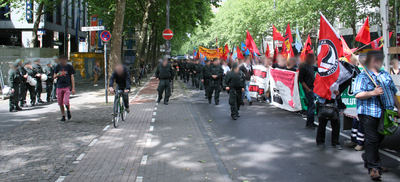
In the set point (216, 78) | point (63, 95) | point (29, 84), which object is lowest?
point (63, 95)

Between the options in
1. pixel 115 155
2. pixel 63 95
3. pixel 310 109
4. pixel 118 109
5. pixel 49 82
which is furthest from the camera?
pixel 49 82

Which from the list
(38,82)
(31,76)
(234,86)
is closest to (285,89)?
(234,86)

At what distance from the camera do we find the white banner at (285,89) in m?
12.4

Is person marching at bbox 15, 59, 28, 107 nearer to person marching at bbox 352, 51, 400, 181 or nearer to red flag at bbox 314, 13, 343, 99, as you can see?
red flag at bbox 314, 13, 343, 99

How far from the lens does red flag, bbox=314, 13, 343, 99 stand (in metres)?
7.32

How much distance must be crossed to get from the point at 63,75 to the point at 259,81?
7.46m

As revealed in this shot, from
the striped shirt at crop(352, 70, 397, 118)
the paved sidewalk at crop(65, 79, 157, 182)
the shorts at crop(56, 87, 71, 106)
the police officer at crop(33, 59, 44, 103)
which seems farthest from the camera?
the police officer at crop(33, 59, 44, 103)

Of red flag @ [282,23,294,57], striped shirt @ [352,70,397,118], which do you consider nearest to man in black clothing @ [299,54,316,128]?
red flag @ [282,23,294,57]

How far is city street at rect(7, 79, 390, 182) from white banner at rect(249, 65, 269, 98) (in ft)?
13.0

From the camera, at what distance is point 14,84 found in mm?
13539

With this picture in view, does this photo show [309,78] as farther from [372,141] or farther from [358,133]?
[372,141]

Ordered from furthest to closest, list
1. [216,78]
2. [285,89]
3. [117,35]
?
1. [117,35]
2. [216,78]
3. [285,89]

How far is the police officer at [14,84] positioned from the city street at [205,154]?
3691 millimetres

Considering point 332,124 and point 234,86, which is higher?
point 234,86
